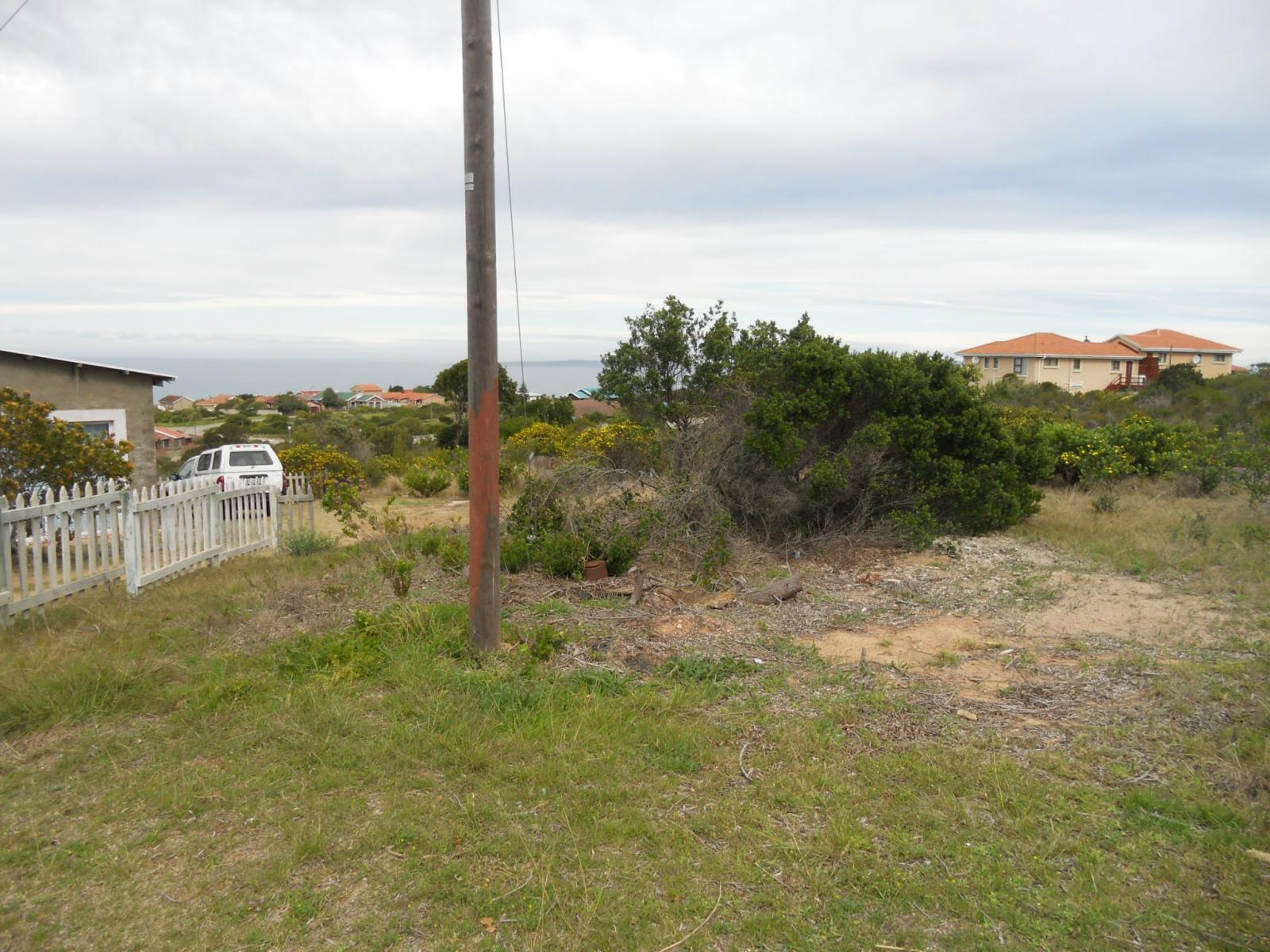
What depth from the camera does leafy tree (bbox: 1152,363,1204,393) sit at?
130 ft

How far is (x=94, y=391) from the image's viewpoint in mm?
16453

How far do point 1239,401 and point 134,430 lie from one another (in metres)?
31.6

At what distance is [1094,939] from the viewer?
9.80 feet

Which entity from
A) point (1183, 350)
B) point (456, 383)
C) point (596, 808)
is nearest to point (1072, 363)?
point (1183, 350)

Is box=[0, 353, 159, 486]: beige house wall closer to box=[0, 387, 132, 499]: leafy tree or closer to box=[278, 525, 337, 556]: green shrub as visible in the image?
box=[0, 387, 132, 499]: leafy tree

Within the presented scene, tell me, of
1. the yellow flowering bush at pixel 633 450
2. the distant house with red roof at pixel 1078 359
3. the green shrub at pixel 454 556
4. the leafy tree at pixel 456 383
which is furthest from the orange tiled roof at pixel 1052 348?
the green shrub at pixel 454 556

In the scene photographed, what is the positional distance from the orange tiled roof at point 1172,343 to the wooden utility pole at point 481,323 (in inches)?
→ 2538

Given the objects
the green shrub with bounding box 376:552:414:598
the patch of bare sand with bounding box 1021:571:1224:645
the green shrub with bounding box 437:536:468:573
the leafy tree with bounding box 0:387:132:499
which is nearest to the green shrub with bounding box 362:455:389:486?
the leafy tree with bounding box 0:387:132:499

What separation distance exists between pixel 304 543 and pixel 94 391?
8.05m

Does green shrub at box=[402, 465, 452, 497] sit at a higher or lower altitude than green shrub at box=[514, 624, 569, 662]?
lower

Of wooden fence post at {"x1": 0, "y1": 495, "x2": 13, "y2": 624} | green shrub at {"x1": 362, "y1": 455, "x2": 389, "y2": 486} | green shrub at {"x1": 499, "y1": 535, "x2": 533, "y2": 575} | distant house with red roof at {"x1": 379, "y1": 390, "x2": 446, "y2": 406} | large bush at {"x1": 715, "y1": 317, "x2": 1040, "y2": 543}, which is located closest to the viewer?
wooden fence post at {"x1": 0, "y1": 495, "x2": 13, "y2": 624}

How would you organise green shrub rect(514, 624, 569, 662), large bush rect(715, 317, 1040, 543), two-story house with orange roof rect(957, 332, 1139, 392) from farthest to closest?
two-story house with orange roof rect(957, 332, 1139, 392)
large bush rect(715, 317, 1040, 543)
green shrub rect(514, 624, 569, 662)

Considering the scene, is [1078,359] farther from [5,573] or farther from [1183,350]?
[5,573]

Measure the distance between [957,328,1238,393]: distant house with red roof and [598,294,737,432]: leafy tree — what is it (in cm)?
4509
